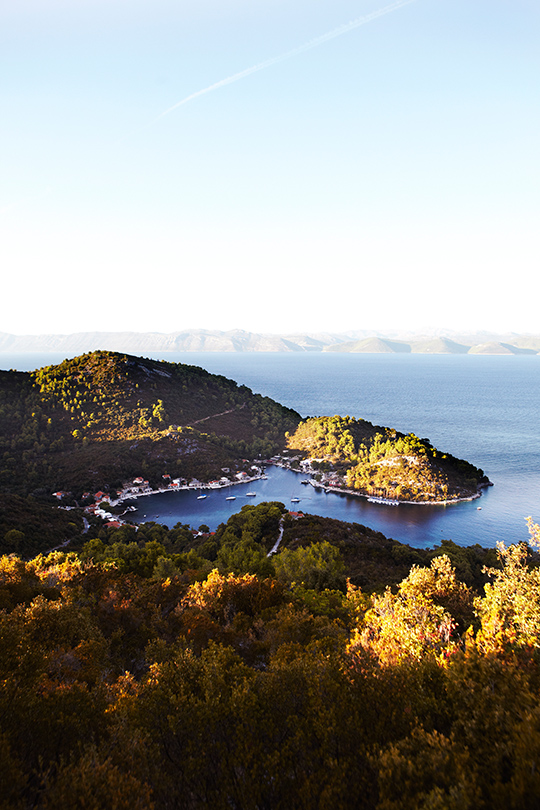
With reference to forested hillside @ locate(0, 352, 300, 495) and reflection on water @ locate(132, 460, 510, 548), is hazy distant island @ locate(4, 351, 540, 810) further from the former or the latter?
forested hillside @ locate(0, 352, 300, 495)

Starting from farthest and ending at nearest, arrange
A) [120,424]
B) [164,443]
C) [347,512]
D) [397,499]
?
[120,424] → [164,443] → [397,499] → [347,512]

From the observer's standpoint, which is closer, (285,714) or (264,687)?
(285,714)

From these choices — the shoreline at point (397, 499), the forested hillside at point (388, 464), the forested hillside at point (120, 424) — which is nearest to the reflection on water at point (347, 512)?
the shoreline at point (397, 499)

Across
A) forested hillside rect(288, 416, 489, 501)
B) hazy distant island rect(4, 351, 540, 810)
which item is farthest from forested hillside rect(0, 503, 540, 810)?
forested hillside rect(288, 416, 489, 501)

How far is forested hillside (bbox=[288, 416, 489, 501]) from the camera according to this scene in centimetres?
8619

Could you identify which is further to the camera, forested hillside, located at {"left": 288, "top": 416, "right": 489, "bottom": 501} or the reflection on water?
forested hillside, located at {"left": 288, "top": 416, "right": 489, "bottom": 501}

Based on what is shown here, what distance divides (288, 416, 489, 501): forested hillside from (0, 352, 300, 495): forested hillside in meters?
18.5

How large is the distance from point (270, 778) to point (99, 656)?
935 cm

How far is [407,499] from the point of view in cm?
8525

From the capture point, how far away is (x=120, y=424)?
364ft

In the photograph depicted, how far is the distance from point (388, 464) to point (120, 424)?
72790mm

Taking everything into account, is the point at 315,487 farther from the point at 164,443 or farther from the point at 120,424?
the point at 120,424

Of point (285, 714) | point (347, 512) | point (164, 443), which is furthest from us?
point (164, 443)

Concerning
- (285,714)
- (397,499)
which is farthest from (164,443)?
(285,714)
